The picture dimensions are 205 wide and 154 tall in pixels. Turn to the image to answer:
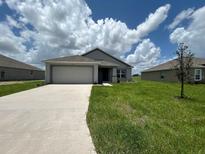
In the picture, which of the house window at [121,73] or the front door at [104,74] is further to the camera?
the house window at [121,73]

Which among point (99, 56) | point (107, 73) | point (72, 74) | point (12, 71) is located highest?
point (99, 56)

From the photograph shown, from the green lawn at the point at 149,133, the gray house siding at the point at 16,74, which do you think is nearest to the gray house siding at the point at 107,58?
the gray house siding at the point at 16,74

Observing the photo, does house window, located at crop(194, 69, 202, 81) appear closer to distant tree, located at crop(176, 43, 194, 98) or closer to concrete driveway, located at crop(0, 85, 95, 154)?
distant tree, located at crop(176, 43, 194, 98)

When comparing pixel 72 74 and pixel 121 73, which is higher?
→ pixel 121 73

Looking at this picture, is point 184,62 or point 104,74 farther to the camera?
point 104,74

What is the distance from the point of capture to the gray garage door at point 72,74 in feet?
72.2

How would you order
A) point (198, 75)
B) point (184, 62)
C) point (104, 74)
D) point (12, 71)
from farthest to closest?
point (12, 71) < point (104, 74) < point (198, 75) < point (184, 62)

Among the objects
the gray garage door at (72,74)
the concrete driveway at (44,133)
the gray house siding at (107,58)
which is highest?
the gray house siding at (107,58)

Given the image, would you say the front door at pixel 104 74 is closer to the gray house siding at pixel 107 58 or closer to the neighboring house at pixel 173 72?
the gray house siding at pixel 107 58

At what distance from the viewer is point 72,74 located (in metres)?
22.1

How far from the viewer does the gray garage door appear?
22.0 m

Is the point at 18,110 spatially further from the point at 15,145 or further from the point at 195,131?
the point at 195,131

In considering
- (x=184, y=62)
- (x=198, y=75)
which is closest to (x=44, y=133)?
(x=184, y=62)

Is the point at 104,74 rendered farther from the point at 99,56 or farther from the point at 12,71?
the point at 12,71
